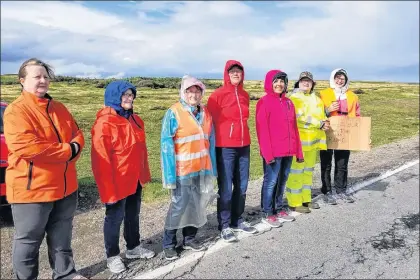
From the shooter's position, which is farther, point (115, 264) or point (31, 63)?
point (115, 264)

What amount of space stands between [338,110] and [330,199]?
4.56 feet

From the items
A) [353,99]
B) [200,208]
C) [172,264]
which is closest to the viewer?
[172,264]

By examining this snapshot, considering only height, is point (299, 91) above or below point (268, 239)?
above

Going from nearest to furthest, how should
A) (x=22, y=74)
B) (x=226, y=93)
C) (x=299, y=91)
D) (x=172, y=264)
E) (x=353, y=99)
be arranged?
(x=22, y=74) → (x=172, y=264) → (x=226, y=93) → (x=299, y=91) → (x=353, y=99)

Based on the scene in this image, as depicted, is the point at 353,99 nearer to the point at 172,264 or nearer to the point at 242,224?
the point at 242,224

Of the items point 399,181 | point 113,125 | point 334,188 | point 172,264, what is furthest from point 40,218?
point 399,181

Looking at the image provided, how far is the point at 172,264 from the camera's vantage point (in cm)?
392

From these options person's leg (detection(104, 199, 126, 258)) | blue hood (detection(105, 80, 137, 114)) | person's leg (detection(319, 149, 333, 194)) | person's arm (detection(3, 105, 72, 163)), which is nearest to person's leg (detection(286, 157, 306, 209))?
person's leg (detection(319, 149, 333, 194))

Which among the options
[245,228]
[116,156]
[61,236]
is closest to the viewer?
[61,236]

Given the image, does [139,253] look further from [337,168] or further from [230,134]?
[337,168]

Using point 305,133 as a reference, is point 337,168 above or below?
below

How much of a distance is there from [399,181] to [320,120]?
8.77ft

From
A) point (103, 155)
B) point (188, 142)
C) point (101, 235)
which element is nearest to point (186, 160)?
point (188, 142)

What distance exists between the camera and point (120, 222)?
3838 millimetres
